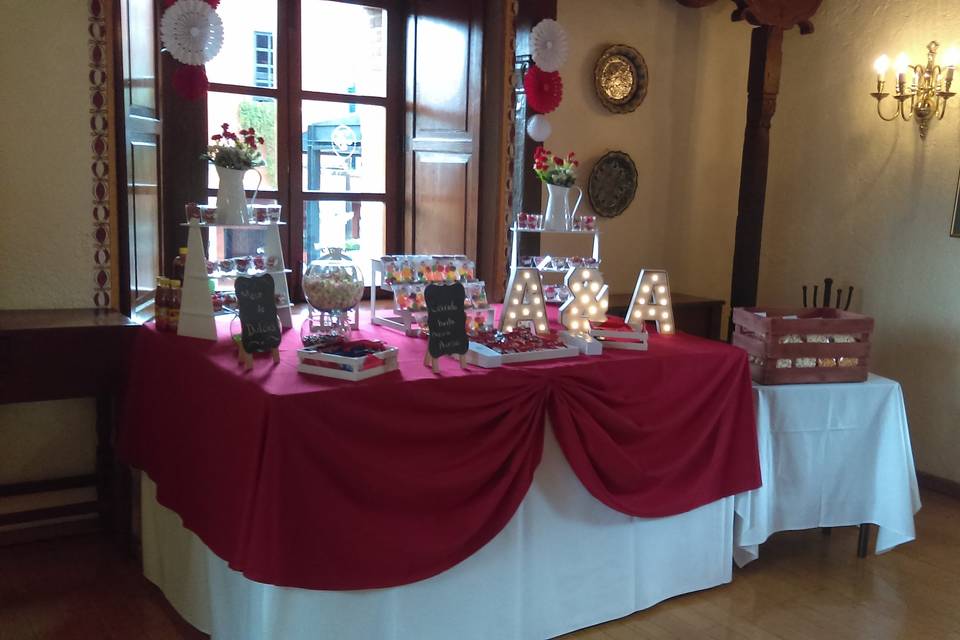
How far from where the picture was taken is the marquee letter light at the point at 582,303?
3.27m

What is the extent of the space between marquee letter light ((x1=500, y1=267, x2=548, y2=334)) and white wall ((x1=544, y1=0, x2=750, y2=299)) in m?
1.45

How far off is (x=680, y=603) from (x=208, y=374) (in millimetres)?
1895

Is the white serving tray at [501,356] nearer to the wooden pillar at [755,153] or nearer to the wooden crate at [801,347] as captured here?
the wooden crate at [801,347]

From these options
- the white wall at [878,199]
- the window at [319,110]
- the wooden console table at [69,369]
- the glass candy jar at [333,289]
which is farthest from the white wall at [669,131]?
the wooden console table at [69,369]

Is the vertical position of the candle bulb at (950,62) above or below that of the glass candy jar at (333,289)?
above

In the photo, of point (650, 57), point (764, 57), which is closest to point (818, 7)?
point (764, 57)

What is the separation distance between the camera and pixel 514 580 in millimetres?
2670

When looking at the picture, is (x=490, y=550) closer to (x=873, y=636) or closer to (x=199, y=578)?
(x=199, y=578)

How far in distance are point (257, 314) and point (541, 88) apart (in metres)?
1.86

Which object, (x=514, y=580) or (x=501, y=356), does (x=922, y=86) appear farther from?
(x=514, y=580)

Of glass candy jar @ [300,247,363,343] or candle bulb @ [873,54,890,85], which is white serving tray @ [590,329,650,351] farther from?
candle bulb @ [873,54,890,85]

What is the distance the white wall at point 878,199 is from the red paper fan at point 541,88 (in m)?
1.89

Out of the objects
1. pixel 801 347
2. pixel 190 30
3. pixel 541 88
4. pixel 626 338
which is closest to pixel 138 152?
pixel 190 30

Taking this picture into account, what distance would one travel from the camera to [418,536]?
240 cm
